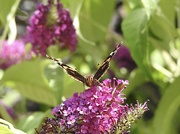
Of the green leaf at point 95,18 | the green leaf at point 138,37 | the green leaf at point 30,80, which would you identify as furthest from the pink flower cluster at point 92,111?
the green leaf at point 95,18

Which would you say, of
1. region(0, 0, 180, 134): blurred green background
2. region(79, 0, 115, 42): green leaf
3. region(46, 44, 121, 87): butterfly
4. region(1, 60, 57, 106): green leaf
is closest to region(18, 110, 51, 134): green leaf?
region(0, 0, 180, 134): blurred green background

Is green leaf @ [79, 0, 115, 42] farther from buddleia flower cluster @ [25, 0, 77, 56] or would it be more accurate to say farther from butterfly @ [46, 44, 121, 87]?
butterfly @ [46, 44, 121, 87]

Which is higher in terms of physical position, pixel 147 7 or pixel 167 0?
pixel 167 0

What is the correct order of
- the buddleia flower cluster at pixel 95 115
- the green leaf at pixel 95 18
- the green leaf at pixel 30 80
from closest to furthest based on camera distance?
1. the buddleia flower cluster at pixel 95 115
2. the green leaf at pixel 30 80
3. the green leaf at pixel 95 18

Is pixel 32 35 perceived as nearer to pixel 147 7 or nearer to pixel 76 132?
pixel 147 7

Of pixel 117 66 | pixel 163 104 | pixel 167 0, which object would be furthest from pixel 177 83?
pixel 117 66

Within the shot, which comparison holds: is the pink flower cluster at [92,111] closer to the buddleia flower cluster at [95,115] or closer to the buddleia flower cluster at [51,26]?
the buddleia flower cluster at [95,115]

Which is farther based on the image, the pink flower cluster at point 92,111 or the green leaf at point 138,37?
the green leaf at point 138,37

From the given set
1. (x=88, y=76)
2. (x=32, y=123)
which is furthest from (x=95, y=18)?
(x=88, y=76)
